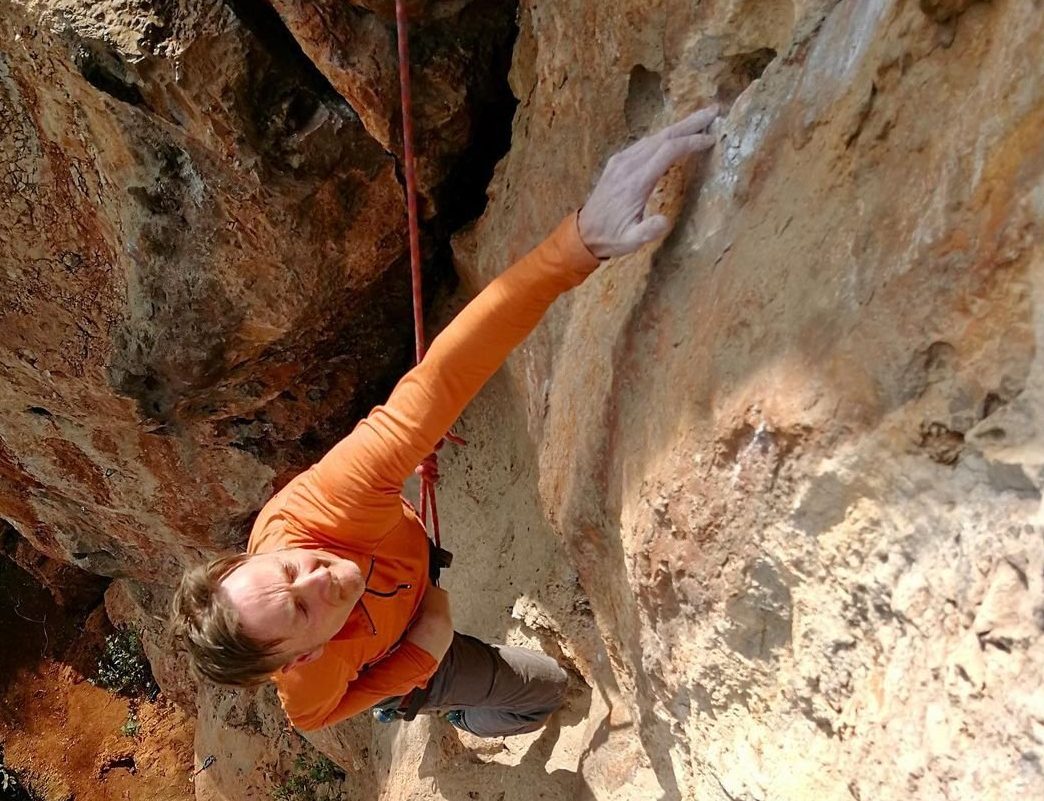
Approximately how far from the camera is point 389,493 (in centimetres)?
164

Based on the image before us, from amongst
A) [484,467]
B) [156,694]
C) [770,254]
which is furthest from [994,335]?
[156,694]

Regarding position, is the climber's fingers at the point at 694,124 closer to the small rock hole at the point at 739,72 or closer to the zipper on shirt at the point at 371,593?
the small rock hole at the point at 739,72

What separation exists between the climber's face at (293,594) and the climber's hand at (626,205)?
766 millimetres

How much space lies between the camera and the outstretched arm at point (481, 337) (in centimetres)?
138

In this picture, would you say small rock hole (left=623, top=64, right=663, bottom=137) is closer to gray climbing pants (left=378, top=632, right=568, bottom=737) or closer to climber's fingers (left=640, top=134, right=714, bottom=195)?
climber's fingers (left=640, top=134, right=714, bottom=195)

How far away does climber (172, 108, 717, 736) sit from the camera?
1.41 m

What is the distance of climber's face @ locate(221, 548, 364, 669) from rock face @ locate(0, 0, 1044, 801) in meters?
0.58

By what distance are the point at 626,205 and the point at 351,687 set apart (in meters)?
1.22

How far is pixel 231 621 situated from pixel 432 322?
1647mm

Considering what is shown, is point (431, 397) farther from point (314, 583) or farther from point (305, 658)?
point (305, 658)

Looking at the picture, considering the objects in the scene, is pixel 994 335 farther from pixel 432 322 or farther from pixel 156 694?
pixel 156 694

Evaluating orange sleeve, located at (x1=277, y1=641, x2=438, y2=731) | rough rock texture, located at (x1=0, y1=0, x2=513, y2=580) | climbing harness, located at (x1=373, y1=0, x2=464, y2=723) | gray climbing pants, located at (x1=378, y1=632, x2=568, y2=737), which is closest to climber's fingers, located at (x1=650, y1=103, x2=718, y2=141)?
climbing harness, located at (x1=373, y1=0, x2=464, y2=723)

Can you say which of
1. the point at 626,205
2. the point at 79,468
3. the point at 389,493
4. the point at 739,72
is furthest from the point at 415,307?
the point at 79,468

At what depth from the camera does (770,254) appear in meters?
1.28
